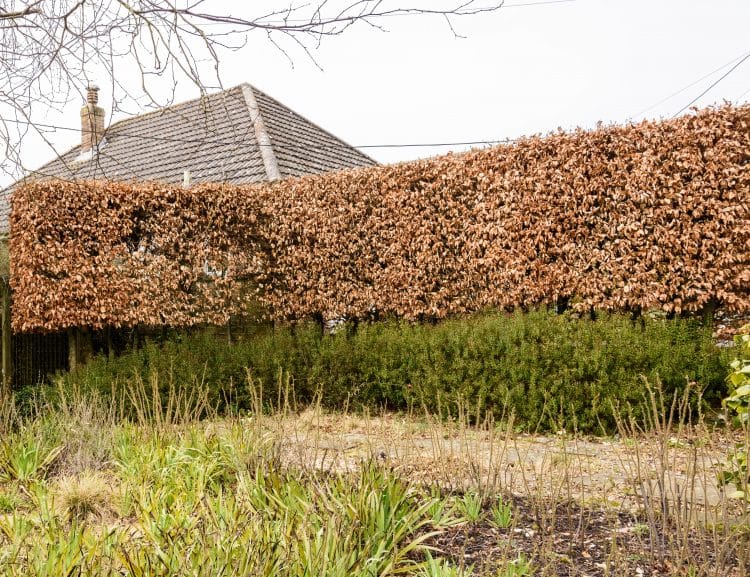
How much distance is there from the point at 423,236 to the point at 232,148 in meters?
6.27

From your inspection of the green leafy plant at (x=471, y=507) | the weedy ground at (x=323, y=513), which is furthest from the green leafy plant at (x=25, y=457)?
the green leafy plant at (x=471, y=507)

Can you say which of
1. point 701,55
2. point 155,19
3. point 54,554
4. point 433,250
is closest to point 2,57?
point 155,19

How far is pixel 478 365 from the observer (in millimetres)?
6680

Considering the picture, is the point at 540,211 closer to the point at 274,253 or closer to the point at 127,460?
the point at 274,253

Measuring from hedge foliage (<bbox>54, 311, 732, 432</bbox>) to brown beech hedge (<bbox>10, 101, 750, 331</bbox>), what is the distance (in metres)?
0.65

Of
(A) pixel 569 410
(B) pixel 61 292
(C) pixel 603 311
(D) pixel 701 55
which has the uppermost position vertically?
(D) pixel 701 55

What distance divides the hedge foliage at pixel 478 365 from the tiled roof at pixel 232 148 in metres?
4.92

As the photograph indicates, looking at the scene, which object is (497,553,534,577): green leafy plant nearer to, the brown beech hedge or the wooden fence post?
the brown beech hedge

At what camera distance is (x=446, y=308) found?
872 cm

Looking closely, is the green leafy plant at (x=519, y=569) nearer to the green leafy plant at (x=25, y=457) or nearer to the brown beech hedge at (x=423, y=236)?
the green leafy plant at (x=25, y=457)

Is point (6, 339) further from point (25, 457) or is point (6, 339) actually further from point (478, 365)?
point (478, 365)

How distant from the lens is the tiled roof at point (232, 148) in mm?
12469

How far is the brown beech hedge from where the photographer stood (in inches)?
286

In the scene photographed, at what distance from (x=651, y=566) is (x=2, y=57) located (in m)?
5.13
